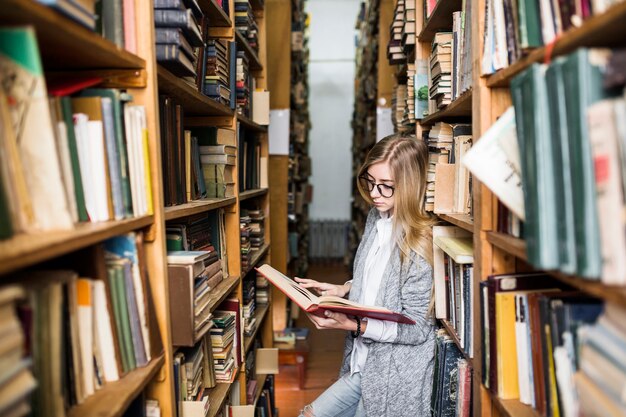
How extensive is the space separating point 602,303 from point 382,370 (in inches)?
39.1

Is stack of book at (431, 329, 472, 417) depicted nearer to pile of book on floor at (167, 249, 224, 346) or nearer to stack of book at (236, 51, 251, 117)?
pile of book on floor at (167, 249, 224, 346)

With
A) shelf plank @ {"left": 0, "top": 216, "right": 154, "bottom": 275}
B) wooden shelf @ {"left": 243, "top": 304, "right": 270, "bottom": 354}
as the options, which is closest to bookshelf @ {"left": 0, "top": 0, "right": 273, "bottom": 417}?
shelf plank @ {"left": 0, "top": 216, "right": 154, "bottom": 275}

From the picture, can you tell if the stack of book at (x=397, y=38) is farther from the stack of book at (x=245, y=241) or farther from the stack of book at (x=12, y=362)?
the stack of book at (x=12, y=362)

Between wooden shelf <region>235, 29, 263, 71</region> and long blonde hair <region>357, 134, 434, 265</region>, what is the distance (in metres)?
0.98

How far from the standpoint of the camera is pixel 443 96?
5.95ft

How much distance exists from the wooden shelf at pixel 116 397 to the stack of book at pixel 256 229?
1720 millimetres

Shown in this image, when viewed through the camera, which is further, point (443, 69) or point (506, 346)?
point (443, 69)

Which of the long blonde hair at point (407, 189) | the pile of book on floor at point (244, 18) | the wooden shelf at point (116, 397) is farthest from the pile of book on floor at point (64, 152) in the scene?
the pile of book on floor at point (244, 18)

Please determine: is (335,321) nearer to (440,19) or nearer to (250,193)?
(250,193)

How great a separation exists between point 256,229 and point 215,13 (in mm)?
1310

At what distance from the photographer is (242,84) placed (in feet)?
7.86

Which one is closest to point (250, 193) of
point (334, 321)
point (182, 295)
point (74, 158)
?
point (334, 321)

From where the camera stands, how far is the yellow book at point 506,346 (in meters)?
1.10

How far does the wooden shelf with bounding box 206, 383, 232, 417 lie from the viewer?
1707mm
